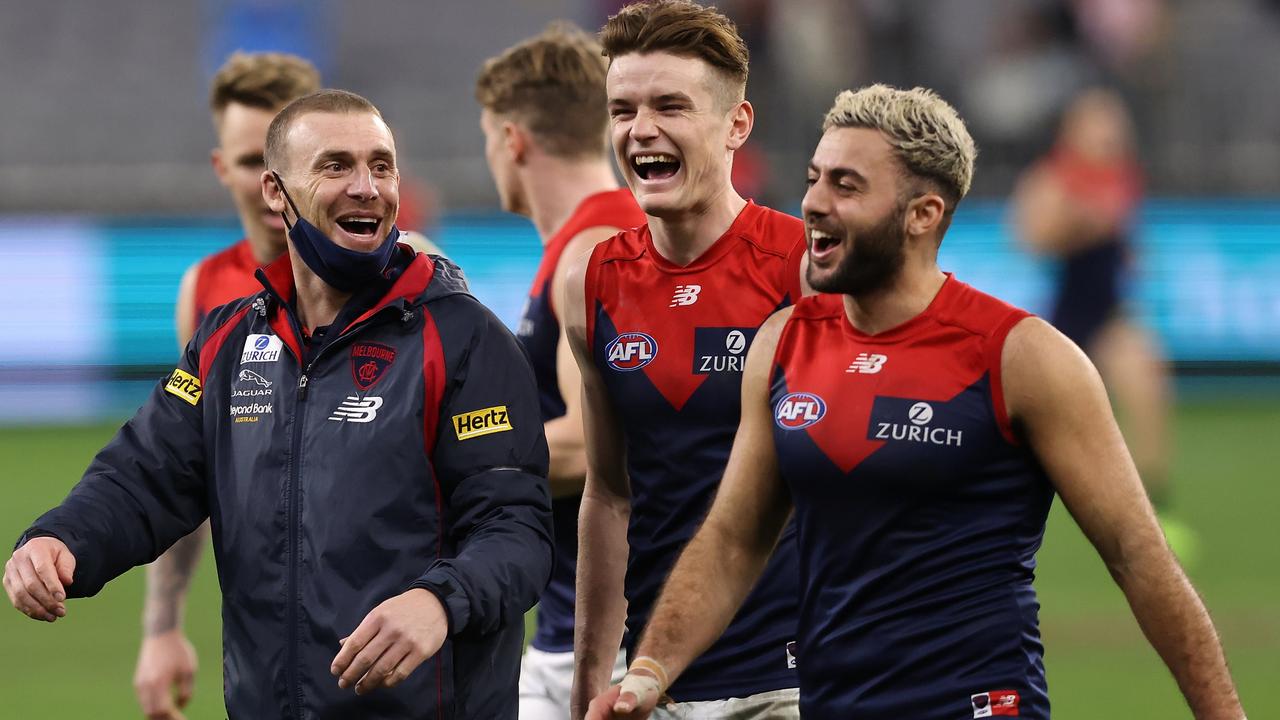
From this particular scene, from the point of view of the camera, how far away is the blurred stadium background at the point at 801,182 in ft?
53.3

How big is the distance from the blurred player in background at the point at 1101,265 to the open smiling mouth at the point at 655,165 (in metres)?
8.06

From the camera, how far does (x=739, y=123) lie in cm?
468

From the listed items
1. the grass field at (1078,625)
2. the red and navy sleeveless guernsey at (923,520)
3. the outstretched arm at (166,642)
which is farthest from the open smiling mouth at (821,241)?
the grass field at (1078,625)

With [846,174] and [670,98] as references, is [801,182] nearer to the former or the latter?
[670,98]

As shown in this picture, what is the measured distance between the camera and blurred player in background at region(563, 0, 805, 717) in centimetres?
453

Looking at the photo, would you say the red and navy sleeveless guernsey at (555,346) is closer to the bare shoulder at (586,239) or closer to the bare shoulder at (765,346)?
the bare shoulder at (586,239)

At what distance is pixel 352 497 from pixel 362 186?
27.4 inches

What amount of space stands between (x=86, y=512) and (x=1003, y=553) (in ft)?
6.28

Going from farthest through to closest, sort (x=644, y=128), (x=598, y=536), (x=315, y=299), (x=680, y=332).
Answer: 1. (x=598, y=536)
2. (x=680, y=332)
3. (x=644, y=128)
4. (x=315, y=299)

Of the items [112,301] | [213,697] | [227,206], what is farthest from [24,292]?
[213,697]

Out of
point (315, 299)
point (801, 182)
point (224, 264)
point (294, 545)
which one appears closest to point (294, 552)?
point (294, 545)

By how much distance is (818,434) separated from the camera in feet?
12.7

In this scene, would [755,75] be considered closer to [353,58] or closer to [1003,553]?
[353,58]

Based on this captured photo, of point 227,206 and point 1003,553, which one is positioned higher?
point 227,206
